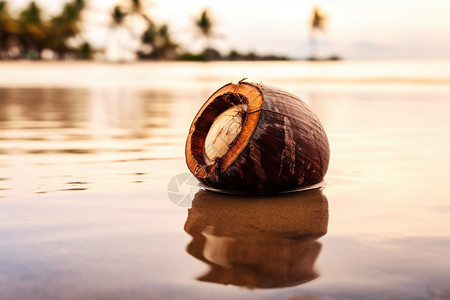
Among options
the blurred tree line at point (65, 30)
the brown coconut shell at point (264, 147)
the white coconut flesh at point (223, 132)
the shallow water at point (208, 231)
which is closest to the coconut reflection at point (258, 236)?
the shallow water at point (208, 231)

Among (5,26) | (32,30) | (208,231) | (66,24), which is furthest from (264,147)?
(66,24)

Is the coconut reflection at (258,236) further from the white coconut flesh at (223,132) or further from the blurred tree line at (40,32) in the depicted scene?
the blurred tree line at (40,32)

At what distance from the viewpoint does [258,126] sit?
3.27 meters

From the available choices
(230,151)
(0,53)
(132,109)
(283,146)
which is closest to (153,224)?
(230,151)

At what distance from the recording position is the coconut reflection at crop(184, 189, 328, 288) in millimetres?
2123

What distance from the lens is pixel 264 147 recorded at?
3248mm

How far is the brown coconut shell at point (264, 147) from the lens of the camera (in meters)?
3.27

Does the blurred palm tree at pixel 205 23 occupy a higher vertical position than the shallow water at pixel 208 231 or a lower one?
higher

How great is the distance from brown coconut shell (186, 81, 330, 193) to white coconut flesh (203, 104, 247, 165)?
0.02 metres

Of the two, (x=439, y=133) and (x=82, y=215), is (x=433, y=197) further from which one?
(x=439, y=133)

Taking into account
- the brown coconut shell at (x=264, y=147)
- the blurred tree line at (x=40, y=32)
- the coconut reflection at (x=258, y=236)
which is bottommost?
the coconut reflection at (x=258, y=236)

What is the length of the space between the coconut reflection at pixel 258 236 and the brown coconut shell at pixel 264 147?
12 cm

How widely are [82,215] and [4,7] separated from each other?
7990cm

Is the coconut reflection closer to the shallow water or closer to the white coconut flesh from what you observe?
the shallow water
